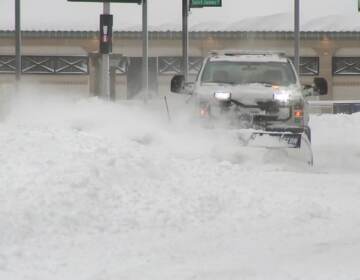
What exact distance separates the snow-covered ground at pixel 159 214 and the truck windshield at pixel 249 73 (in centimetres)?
181

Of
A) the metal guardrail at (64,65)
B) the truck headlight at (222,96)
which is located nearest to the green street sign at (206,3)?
the truck headlight at (222,96)

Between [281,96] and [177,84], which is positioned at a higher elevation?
[177,84]

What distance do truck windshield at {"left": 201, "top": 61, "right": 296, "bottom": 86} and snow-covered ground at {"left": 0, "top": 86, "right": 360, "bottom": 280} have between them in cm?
181

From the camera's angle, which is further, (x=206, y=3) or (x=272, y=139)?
(x=206, y=3)

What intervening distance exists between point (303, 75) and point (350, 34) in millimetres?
3276

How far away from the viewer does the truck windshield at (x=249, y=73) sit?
36.2ft

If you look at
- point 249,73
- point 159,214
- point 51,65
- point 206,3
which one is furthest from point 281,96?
point 51,65

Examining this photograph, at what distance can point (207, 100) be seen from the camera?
33.8 feet

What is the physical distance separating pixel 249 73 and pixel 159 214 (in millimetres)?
5172

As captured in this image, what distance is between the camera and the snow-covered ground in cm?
525

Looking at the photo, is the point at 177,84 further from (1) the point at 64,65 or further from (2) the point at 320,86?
(1) the point at 64,65

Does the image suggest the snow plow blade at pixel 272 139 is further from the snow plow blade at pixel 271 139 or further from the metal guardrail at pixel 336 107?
the metal guardrail at pixel 336 107

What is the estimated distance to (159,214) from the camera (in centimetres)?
649

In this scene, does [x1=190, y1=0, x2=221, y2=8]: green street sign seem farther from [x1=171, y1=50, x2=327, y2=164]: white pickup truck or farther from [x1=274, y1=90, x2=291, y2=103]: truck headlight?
[x1=274, y1=90, x2=291, y2=103]: truck headlight
